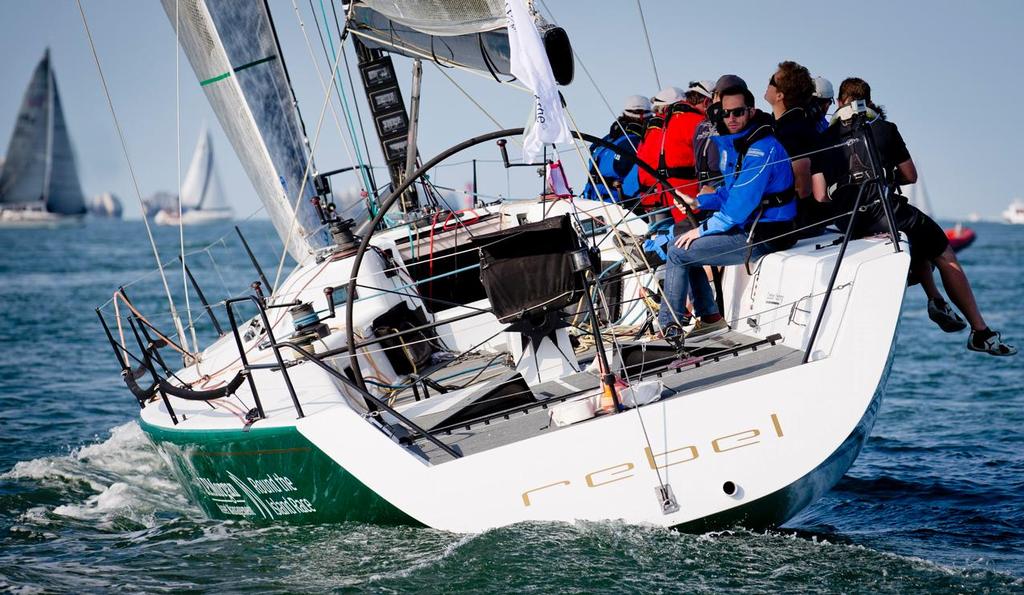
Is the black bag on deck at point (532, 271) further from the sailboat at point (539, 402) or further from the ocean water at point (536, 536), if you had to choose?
the ocean water at point (536, 536)

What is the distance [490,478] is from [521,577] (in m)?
0.45

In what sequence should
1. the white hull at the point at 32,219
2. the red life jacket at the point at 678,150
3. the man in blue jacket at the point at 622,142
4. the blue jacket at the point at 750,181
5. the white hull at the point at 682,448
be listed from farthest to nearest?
the white hull at the point at 32,219 < the man in blue jacket at the point at 622,142 < the red life jacket at the point at 678,150 < the blue jacket at the point at 750,181 < the white hull at the point at 682,448

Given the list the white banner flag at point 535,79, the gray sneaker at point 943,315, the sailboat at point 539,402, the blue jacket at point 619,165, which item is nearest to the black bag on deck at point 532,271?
the sailboat at point 539,402

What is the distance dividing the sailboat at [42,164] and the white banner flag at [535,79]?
5034 cm

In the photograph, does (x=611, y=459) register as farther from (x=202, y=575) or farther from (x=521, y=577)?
(x=202, y=575)

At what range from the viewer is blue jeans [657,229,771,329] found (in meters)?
5.38

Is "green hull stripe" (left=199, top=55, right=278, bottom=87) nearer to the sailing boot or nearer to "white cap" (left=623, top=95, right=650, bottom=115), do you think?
"white cap" (left=623, top=95, right=650, bottom=115)

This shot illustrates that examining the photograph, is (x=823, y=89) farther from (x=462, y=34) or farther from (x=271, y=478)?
(x=271, y=478)

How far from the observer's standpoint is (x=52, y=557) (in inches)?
207

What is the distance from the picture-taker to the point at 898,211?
5551mm

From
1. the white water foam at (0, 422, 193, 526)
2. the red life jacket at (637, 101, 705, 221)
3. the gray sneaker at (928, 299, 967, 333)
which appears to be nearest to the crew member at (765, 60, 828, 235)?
the red life jacket at (637, 101, 705, 221)

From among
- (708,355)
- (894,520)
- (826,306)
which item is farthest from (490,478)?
(894,520)

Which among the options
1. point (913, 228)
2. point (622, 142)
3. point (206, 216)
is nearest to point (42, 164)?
point (206, 216)

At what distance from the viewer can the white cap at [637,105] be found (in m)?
7.53
